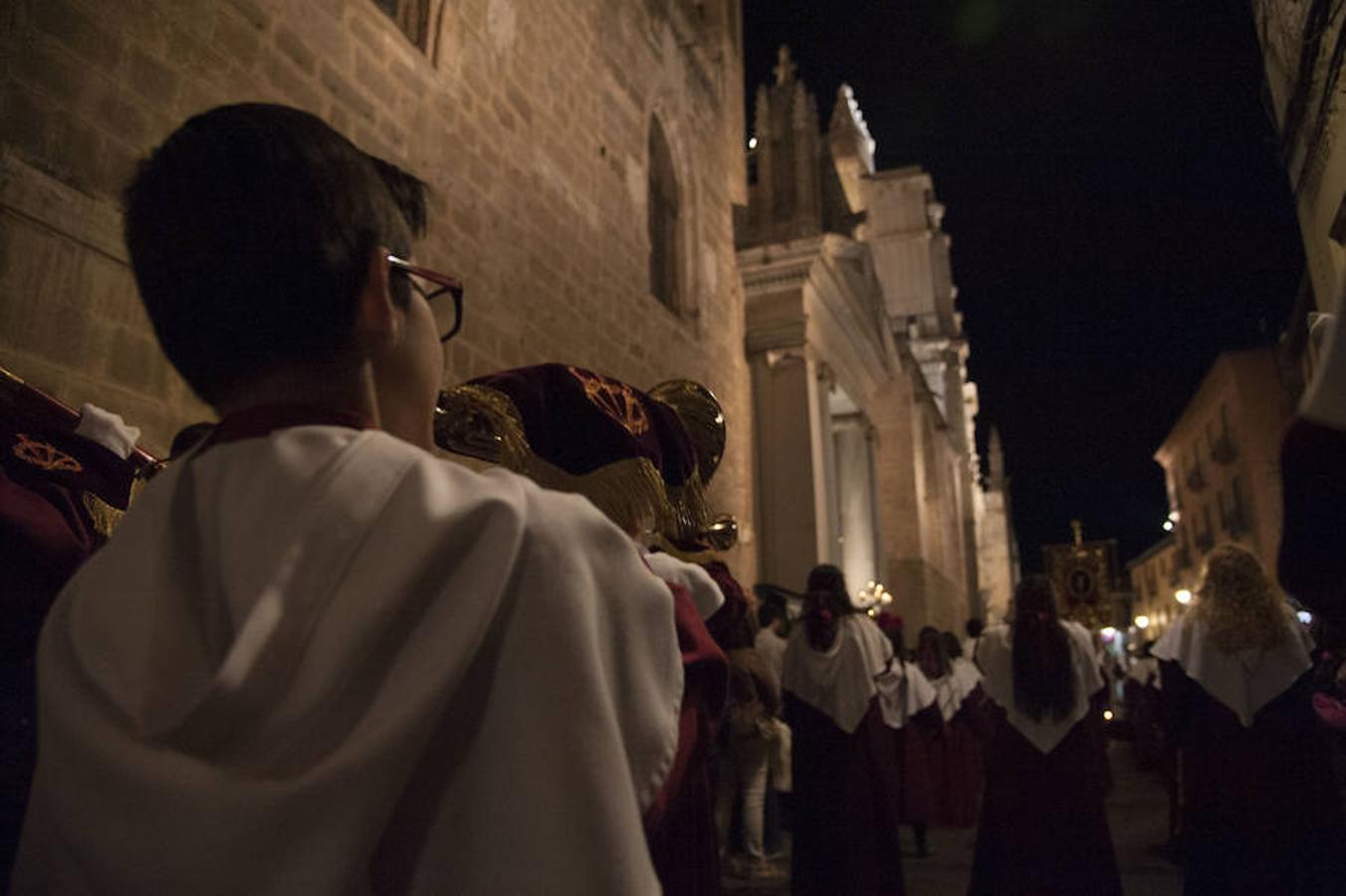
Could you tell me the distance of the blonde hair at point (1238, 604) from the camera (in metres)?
4.27

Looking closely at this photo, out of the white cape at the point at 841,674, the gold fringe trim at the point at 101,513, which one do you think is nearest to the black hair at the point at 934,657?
the white cape at the point at 841,674

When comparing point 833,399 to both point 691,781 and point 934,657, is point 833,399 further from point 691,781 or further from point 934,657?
point 691,781

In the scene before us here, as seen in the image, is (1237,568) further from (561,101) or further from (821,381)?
(821,381)

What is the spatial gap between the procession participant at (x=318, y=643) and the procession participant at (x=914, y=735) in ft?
23.6

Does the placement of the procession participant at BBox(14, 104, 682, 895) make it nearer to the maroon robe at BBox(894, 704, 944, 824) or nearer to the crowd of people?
the crowd of people

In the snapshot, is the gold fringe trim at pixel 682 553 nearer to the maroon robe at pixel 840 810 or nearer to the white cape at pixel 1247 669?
the white cape at pixel 1247 669

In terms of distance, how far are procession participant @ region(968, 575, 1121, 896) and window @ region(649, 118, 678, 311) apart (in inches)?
269

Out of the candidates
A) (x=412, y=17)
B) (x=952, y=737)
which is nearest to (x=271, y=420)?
(x=412, y=17)

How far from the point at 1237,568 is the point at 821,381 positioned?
1003 cm

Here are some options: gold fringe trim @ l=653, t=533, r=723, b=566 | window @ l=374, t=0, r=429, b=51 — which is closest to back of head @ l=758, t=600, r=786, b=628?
window @ l=374, t=0, r=429, b=51

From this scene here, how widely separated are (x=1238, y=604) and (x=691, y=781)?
4.03 m

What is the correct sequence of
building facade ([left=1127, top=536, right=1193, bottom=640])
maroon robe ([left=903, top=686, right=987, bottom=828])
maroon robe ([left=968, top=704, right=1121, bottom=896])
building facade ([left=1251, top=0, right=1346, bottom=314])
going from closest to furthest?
maroon robe ([left=968, top=704, right=1121, bottom=896]) → maroon robe ([left=903, top=686, right=987, bottom=828]) → building facade ([left=1251, top=0, right=1346, bottom=314]) → building facade ([left=1127, top=536, right=1193, bottom=640])

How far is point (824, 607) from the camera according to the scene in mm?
5504

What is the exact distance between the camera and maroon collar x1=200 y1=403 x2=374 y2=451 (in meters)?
1.02
